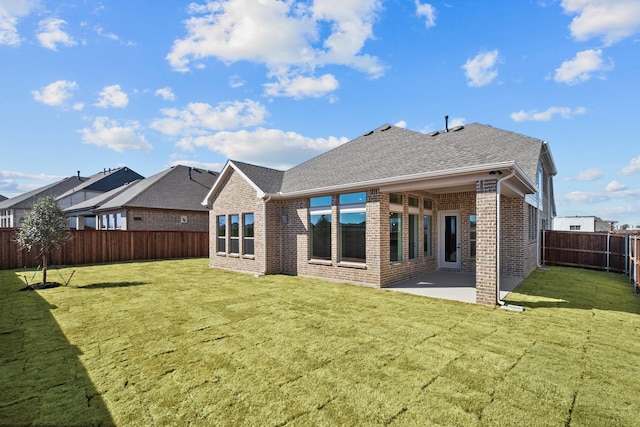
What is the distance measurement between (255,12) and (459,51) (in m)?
6.98

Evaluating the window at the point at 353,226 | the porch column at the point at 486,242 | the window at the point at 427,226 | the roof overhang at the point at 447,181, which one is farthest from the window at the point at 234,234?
the porch column at the point at 486,242

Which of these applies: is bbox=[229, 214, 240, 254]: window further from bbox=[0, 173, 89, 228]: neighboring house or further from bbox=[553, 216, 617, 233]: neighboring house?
bbox=[0, 173, 89, 228]: neighboring house

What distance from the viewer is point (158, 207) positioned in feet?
68.1

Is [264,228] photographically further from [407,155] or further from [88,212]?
[88,212]

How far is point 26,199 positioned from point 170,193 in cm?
2594

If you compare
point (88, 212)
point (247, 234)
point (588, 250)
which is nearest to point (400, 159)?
point (247, 234)

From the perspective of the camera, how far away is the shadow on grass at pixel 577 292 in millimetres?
7125

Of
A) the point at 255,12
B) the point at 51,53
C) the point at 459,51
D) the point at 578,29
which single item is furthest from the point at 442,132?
the point at 51,53

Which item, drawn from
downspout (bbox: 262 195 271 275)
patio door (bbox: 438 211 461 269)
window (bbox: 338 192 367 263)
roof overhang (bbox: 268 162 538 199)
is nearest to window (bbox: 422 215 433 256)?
patio door (bbox: 438 211 461 269)

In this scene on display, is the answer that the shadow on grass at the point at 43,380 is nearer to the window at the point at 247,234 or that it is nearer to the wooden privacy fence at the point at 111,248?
the window at the point at 247,234

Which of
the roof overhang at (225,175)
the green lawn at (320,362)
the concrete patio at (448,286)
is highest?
the roof overhang at (225,175)

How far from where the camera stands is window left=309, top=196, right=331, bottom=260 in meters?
10.5

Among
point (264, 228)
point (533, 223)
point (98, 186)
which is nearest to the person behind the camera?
point (264, 228)

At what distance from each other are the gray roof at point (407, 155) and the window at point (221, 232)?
140 inches
